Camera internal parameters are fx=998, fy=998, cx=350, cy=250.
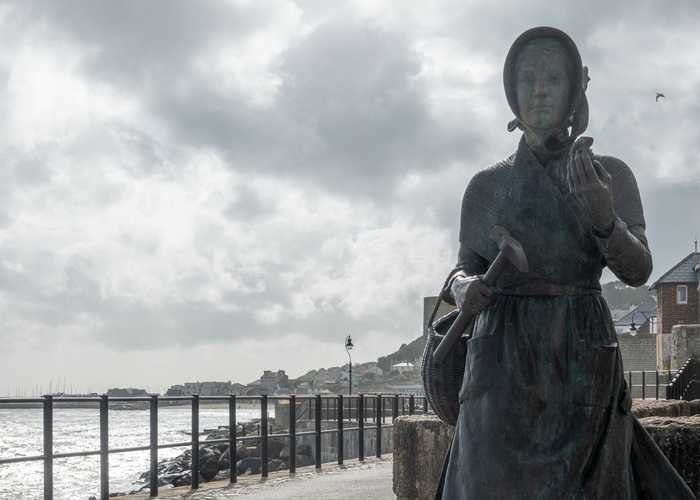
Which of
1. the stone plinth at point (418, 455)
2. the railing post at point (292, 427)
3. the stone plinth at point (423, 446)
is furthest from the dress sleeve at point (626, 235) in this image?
the railing post at point (292, 427)

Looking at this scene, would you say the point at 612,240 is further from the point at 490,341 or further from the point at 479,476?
the point at 479,476

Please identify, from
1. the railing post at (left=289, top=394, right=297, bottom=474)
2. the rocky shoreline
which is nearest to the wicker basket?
the railing post at (left=289, top=394, right=297, bottom=474)

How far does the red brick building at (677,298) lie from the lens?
55.1 m

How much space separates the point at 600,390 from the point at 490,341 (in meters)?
0.38

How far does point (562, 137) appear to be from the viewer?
3.47 m

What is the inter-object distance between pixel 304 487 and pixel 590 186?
10.0 meters

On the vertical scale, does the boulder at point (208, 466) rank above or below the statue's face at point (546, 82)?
below

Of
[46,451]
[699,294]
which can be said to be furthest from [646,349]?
[46,451]

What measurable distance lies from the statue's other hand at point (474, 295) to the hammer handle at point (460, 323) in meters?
0.03

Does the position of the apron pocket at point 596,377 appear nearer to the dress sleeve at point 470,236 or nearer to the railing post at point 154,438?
the dress sleeve at point 470,236

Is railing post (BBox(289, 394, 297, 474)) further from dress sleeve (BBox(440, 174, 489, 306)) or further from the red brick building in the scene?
the red brick building

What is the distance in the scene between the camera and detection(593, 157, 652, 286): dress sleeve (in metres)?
3.13

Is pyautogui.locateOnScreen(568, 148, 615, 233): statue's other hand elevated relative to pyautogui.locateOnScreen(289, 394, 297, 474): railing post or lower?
elevated

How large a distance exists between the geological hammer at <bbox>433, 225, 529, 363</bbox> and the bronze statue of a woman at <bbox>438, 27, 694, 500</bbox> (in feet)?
0.15
